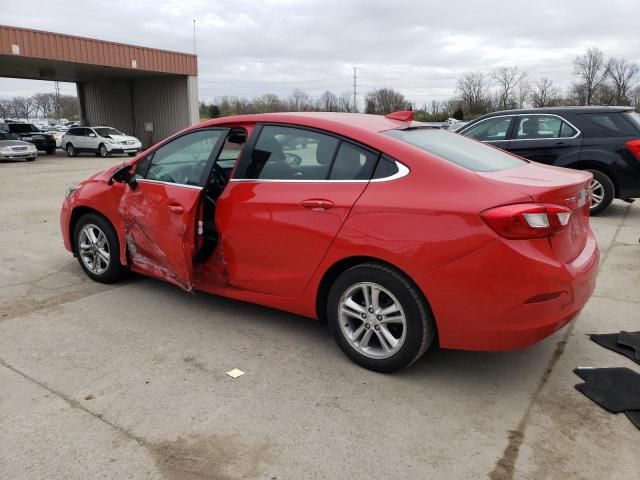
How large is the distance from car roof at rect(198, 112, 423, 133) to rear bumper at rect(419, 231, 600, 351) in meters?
1.16

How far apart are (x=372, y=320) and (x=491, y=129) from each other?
672 cm

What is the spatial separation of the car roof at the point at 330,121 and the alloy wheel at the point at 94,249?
65.9 inches

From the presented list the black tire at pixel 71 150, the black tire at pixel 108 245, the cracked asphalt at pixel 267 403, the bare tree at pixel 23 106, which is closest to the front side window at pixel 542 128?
the cracked asphalt at pixel 267 403

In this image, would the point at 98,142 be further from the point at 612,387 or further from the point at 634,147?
the point at 612,387

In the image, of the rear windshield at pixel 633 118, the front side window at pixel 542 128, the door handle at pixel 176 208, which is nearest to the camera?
the door handle at pixel 176 208

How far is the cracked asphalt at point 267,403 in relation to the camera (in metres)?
2.51

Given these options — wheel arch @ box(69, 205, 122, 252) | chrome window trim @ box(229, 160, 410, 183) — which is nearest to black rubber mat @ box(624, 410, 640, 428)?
chrome window trim @ box(229, 160, 410, 183)

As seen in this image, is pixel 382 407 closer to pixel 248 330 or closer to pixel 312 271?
pixel 312 271

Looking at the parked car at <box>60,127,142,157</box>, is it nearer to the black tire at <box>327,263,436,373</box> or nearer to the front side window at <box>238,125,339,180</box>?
the front side window at <box>238,125,339,180</box>

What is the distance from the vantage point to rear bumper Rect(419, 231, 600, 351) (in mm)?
2789

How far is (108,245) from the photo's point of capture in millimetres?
4840

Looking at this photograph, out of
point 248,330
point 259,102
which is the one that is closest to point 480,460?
point 248,330

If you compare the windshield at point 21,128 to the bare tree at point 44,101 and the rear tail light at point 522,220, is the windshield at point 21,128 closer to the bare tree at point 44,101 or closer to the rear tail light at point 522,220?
the rear tail light at point 522,220

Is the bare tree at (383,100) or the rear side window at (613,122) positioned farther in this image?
the bare tree at (383,100)
